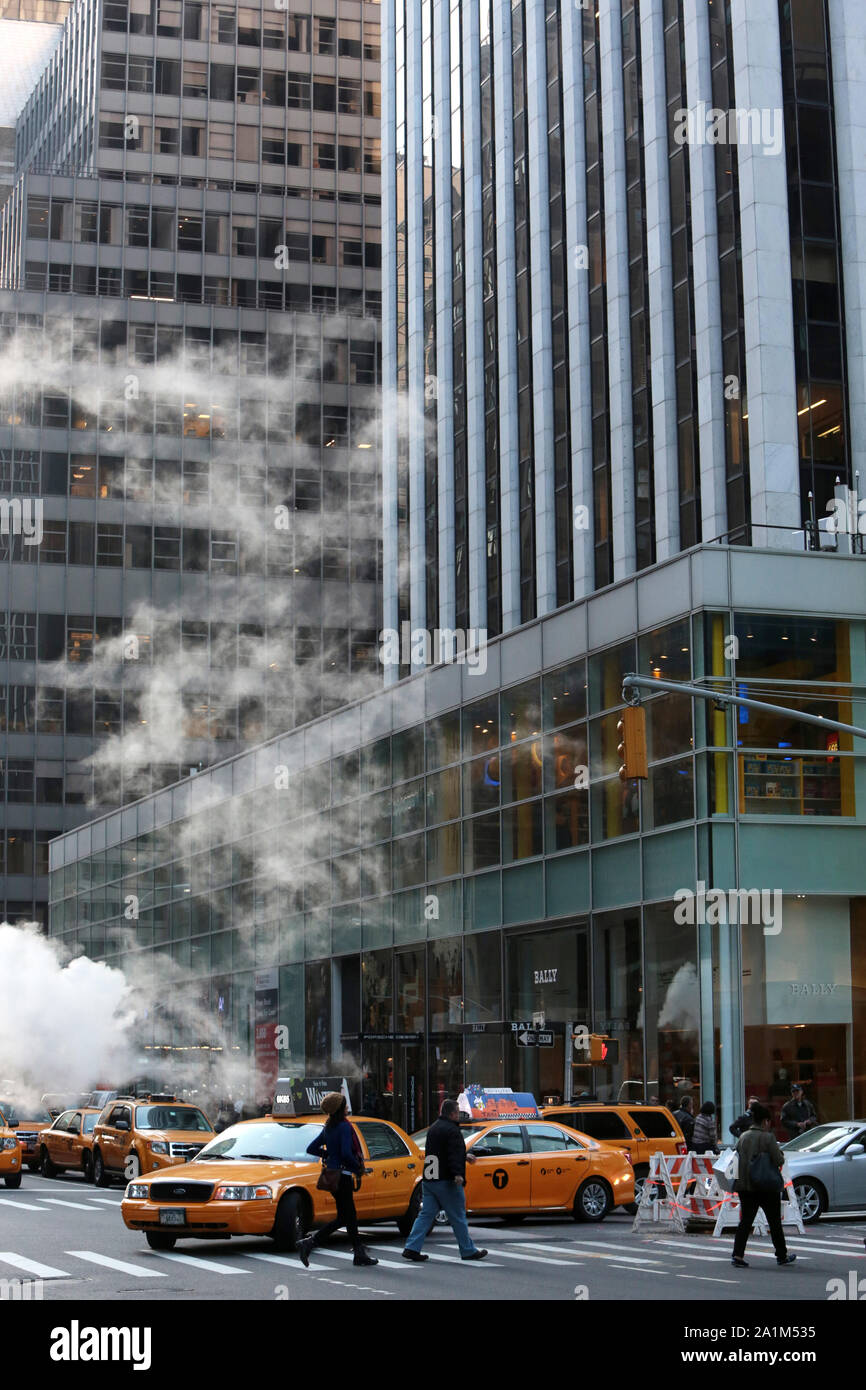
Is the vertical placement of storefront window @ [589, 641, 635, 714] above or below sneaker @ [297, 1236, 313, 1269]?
above

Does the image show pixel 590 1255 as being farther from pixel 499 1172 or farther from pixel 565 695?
pixel 565 695

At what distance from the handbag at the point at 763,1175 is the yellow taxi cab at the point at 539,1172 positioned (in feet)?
17.6

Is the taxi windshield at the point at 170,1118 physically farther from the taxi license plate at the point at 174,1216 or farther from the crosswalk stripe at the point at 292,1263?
the taxi license plate at the point at 174,1216

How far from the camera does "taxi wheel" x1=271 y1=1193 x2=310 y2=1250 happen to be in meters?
17.3

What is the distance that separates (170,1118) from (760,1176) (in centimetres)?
1392

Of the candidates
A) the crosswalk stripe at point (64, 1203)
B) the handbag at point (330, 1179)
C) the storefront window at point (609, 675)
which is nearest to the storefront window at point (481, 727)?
the storefront window at point (609, 675)

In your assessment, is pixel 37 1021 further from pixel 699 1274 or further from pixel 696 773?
pixel 699 1274

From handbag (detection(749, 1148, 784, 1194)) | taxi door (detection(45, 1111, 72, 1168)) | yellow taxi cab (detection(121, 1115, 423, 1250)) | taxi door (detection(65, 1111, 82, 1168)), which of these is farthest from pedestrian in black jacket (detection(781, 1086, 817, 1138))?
taxi door (detection(45, 1111, 72, 1168))

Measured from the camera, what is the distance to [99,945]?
61906 mm

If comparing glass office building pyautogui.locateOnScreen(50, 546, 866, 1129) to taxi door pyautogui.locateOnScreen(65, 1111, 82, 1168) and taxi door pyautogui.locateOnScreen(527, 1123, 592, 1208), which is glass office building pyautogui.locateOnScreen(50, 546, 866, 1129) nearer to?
taxi door pyautogui.locateOnScreen(65, 1111, 82, 1168)

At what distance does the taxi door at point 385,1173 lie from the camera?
61.4ft

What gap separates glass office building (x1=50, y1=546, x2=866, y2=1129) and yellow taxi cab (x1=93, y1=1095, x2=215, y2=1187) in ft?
20.8

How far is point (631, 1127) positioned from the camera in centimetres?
2489
